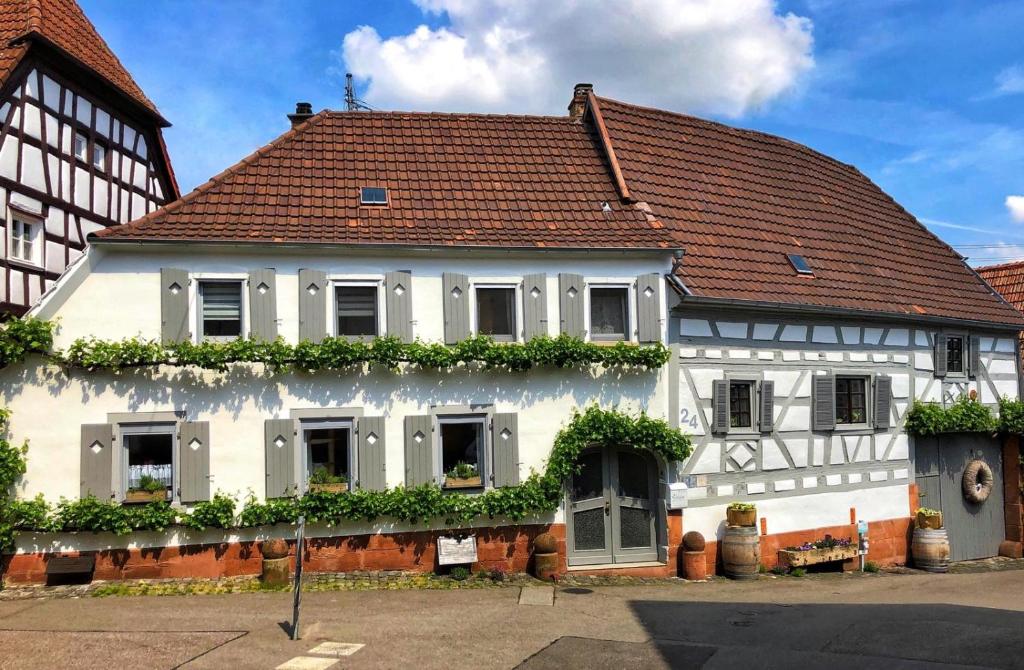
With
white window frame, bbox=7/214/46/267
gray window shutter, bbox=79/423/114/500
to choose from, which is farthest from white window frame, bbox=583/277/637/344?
white window frame, bbox=7/214/46/267

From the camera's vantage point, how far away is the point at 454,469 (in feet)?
45.8

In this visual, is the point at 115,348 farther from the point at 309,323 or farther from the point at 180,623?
the point at 180,623

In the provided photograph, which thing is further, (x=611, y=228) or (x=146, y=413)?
(x=611, y=228)

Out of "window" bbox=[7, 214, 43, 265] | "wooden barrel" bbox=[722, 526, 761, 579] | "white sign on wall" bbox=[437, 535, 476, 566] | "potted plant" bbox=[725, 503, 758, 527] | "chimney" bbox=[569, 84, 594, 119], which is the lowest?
"wooden barrel" bbox=[722, 526, 761, 579]

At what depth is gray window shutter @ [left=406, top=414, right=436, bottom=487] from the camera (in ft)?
44.5

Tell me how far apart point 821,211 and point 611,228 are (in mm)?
6475

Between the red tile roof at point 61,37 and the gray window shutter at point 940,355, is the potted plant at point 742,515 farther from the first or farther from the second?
the red tile roof at point 61,37

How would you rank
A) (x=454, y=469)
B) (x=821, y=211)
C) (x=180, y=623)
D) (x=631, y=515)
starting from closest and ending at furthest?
(x=180, y=623)
(x=454, y=469)
(x=631, y=515)
(x=821, y=211)

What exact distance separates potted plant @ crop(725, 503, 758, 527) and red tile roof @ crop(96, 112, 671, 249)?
4.48 metres

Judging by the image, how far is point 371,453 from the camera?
13.4m

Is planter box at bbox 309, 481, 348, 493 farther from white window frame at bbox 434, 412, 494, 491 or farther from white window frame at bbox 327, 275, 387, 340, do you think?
white window frame at bbox 327, 275, 387, 340

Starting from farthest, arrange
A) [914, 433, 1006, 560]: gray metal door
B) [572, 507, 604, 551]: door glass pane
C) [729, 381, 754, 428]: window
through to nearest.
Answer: [914, 433, 1006, 560]: gray metal door < [729, 381, 754, 428]: window < [572, 507, 604, 551]: door glass pane

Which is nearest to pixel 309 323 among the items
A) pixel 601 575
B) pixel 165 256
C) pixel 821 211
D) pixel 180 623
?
pixel 165 256

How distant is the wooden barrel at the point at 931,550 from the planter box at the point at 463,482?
8.96 metres
